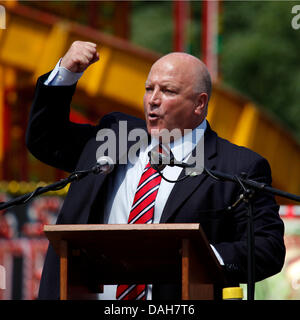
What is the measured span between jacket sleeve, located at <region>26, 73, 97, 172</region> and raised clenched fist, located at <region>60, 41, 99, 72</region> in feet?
0.52

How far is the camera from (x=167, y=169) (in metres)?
4.16

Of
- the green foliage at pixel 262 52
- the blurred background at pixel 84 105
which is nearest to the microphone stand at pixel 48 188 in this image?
the blurred background at pixel 84 105

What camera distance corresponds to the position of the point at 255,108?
1220 centimetres

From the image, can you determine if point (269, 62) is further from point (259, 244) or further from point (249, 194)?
point (249, 194)

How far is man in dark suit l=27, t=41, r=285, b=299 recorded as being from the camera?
12.5ft

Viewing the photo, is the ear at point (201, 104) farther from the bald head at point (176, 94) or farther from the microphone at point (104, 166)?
the microphone at point (104, 166)

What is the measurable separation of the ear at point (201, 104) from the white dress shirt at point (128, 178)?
0.23 ft

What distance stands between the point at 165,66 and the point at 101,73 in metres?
6.72

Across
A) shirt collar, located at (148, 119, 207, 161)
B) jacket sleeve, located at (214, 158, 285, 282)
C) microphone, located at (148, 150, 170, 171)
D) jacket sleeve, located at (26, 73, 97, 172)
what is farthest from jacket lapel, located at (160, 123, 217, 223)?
jacket sleeve, located at (26, 73, 97, 172)

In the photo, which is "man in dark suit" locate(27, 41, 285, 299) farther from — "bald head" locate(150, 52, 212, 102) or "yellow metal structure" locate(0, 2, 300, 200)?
"yellow metal structure" locate(0, 2, 300, 200)

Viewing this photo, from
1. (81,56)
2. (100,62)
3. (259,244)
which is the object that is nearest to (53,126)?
(81,56)

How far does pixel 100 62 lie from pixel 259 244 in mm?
7273

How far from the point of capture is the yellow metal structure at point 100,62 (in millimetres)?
10547

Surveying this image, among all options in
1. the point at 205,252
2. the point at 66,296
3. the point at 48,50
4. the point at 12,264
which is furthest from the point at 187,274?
the point at 48,50
